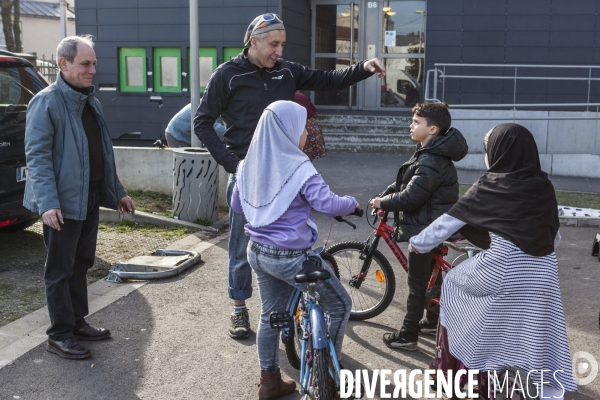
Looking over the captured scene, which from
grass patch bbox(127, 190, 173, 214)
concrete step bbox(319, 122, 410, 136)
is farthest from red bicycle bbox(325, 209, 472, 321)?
concrete step bbox(319, 122, 410, 136)

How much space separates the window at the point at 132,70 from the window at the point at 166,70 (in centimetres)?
35

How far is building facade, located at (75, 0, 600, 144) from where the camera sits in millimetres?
15961

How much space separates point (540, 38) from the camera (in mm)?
16031

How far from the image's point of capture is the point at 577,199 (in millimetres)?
10500

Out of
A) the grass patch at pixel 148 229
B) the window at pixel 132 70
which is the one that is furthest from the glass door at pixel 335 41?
the grass patch at pixel 148 229

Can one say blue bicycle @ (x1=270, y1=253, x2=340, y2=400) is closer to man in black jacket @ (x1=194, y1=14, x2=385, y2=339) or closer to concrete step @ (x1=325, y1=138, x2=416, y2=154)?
man in black jacket @ (x1=194, y1=14, x2=385, y2=339)

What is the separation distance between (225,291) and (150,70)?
1190 cm

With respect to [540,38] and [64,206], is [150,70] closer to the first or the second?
[540,38]

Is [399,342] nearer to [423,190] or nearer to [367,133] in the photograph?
[423,190]

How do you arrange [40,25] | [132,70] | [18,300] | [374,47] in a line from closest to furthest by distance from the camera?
1. [18,300]
2. [132,70]
3. [374,47]
4. [40,25]

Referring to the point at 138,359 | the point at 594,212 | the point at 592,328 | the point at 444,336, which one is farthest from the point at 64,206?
the point at 594,212

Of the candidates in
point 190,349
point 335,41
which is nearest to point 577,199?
point 190,349

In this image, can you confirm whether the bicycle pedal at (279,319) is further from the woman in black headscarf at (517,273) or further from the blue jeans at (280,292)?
the woman in black headscarf at (517,273)

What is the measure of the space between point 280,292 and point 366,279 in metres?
1.53
